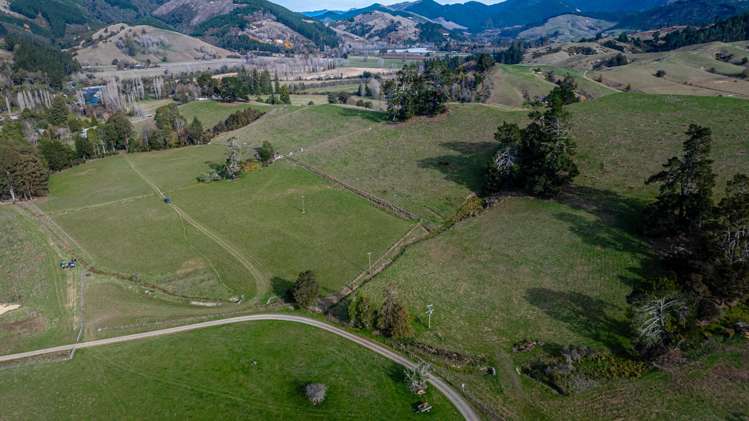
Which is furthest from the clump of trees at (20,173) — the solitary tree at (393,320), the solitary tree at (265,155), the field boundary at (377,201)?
the solitary tree at (393,320)

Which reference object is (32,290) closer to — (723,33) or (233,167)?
(233,167)

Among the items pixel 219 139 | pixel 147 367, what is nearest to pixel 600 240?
pixel 147 367

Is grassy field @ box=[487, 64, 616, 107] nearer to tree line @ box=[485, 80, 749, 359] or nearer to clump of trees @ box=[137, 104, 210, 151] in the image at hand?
tree line @ box=[485, 80, 749, 359]

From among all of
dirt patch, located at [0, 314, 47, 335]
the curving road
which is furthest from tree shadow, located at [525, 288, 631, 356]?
dirt patch, located at [0, 314, 47, 335]

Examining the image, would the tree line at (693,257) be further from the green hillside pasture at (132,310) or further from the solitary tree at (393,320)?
the green hillside pasture at (132,310)

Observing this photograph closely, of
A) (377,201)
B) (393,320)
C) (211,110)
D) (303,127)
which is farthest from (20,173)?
(393,320)

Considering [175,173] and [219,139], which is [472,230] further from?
[219,139]

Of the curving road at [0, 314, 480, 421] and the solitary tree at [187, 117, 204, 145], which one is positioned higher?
the solitary tree at [187, 117, 204, 145]
